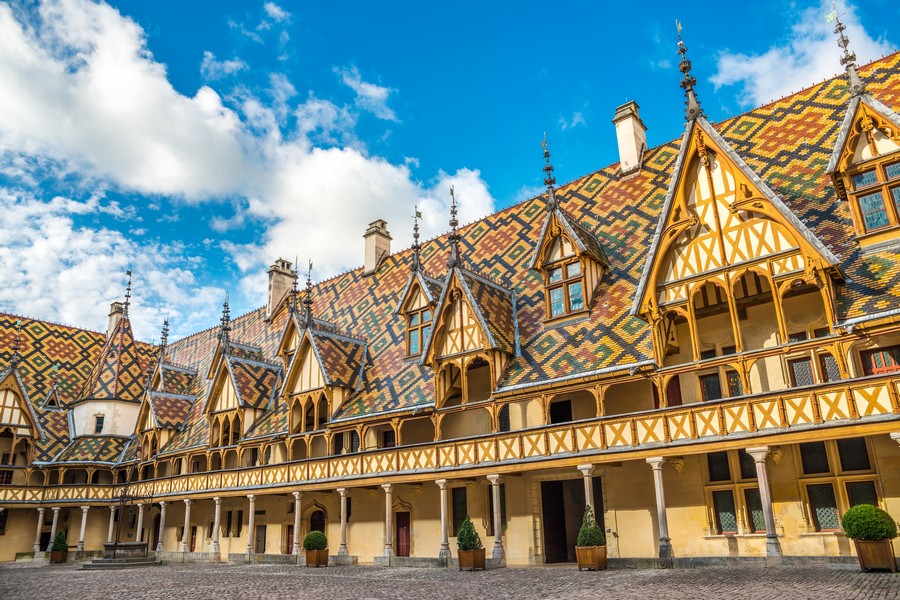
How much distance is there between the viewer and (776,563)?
15680 mm

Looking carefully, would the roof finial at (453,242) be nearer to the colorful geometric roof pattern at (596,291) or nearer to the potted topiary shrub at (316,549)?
the colorful geometric roof pattern at (596,291)

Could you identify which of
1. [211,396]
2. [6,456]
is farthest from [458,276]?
[6,456]

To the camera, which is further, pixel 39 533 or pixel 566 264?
pixel 39 533

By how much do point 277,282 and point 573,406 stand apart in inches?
1003

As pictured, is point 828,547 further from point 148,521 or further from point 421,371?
point 148,521

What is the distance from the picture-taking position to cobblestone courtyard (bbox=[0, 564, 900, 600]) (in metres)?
12.1

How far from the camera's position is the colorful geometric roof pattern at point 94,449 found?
135 feet

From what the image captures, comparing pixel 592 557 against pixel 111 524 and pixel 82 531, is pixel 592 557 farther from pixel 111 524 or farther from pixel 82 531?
pixel 111 524

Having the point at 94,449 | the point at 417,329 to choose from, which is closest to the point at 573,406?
the point at 417,329

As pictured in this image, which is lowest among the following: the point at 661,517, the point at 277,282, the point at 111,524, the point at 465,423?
the point at 661,517

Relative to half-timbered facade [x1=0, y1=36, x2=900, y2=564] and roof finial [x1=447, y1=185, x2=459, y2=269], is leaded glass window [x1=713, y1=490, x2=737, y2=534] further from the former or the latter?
roof finial [x1=447, y1=185, x2=459, y2=269]

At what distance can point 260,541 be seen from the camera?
3228cm

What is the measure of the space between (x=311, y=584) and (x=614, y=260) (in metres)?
14.1

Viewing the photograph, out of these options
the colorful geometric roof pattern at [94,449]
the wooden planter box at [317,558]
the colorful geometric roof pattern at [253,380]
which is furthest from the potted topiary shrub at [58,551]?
the wooden planter box at [317,558]
